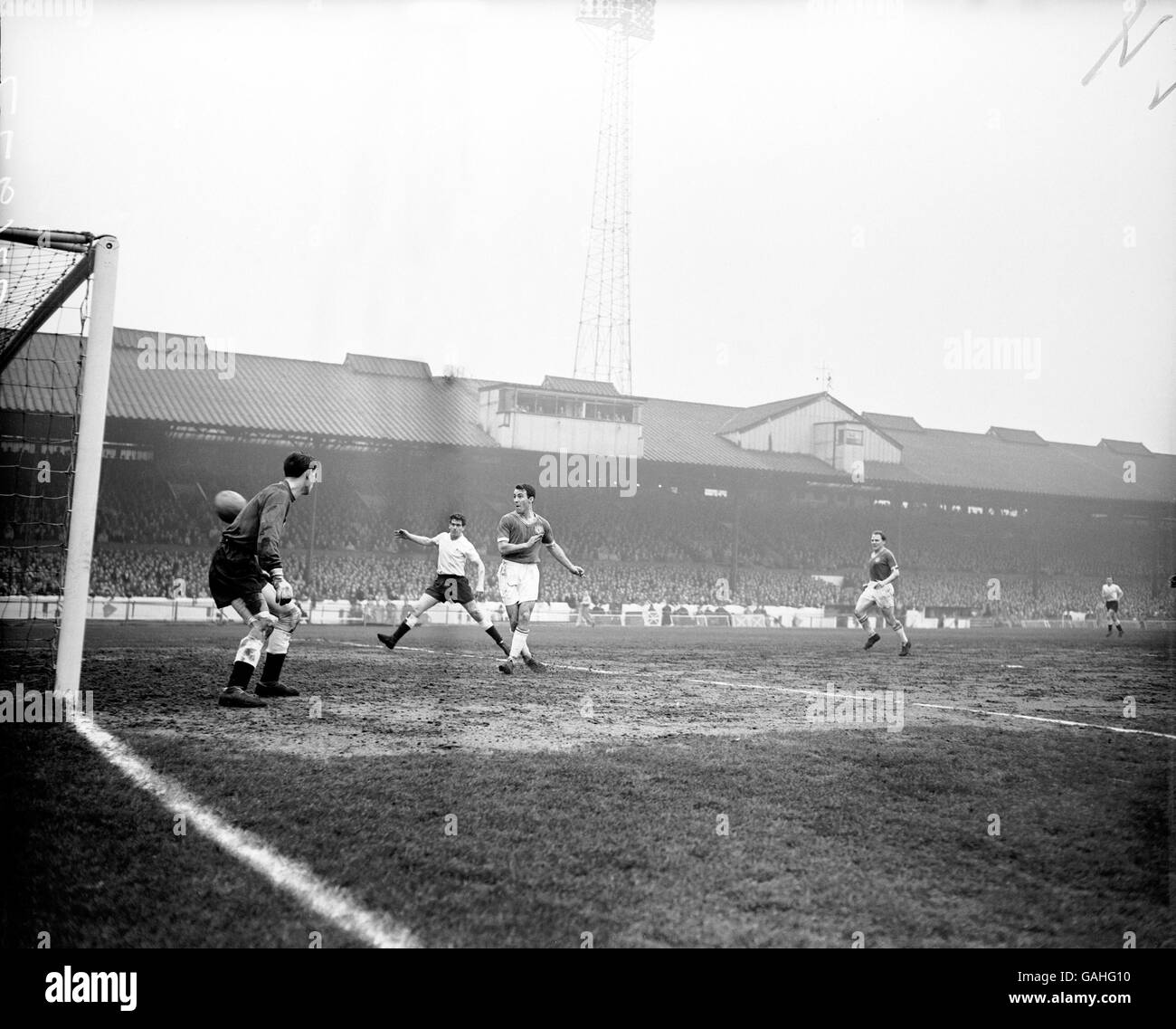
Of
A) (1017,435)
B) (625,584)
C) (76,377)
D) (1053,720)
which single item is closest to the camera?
(1053,720)

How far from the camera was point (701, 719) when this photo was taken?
7934 millimetres

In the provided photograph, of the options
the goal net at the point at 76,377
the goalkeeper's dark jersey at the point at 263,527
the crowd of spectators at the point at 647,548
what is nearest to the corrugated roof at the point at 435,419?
the crowd of spectators at the point at 647,548

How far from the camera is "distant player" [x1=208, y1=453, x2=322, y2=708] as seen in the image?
296 inches

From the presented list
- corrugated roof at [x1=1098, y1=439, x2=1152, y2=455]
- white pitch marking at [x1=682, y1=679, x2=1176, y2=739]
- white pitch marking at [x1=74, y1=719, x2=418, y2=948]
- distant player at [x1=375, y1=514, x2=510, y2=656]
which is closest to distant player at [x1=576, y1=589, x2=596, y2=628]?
distant player at [x1=375, y1=514, x2=510, y2=656]

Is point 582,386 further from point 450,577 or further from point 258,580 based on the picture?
point 258,580

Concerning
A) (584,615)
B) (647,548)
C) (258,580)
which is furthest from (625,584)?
(258,580)

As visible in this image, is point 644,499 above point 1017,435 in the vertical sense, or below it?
below

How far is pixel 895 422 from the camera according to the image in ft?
164

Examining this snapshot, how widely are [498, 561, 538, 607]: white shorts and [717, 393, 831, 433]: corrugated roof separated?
30062 millimetres

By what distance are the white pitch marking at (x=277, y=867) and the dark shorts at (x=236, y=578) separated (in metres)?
2.40

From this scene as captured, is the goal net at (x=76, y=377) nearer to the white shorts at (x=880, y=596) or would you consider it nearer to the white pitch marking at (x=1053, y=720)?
the white pitch marking at (x=1053, y=720)

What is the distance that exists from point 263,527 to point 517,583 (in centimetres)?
403

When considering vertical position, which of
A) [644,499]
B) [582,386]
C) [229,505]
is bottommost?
[229,505]
